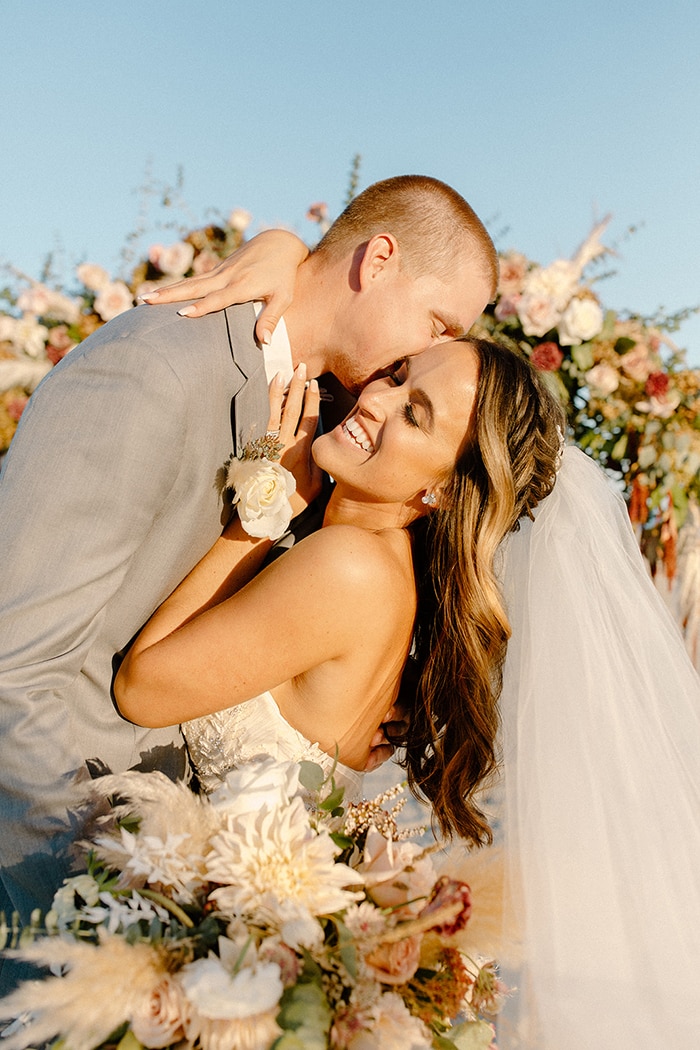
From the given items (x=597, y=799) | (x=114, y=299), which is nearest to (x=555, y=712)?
(x=597, y=799)

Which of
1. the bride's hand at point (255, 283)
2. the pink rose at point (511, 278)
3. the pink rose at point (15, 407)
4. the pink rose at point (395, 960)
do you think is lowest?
the pink rose at point (15, 407)

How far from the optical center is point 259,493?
2545mm

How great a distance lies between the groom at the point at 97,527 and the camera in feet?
7.09

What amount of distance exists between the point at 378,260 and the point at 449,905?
7.53 feet

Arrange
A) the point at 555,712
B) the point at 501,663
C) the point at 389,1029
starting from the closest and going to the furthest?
1. the point at 389,1029
2. the point at 555,712
3. the point at 501,663

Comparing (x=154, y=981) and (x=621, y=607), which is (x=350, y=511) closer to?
(x=621, y=607)

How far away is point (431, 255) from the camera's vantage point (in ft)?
11.0

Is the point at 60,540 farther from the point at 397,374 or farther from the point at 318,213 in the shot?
the point at 318,213

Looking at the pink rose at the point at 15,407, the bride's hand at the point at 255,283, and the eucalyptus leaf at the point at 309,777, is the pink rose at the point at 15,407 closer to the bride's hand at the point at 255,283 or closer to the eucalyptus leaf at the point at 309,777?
the bride's hand at the point at 255,283

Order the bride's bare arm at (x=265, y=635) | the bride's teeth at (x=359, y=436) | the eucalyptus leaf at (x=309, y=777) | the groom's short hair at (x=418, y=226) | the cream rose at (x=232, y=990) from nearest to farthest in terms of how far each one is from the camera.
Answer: the cream rose at (x=232, y=990) → the eucalyptus leaf at (x=309, y=777) → the bride's bare arm at (x=265, y=635) → the bride's teeth at (x=359, y=436) → the groom's short hair at (x=418, y=226)

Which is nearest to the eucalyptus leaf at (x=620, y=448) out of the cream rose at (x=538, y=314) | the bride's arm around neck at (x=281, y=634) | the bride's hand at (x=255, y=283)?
the cream rose at (x=538, y=314)

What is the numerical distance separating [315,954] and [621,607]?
1462 millimetres

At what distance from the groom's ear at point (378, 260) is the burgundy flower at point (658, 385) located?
2.56 metres

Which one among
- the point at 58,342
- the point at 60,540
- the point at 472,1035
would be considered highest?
the point at 60,540
